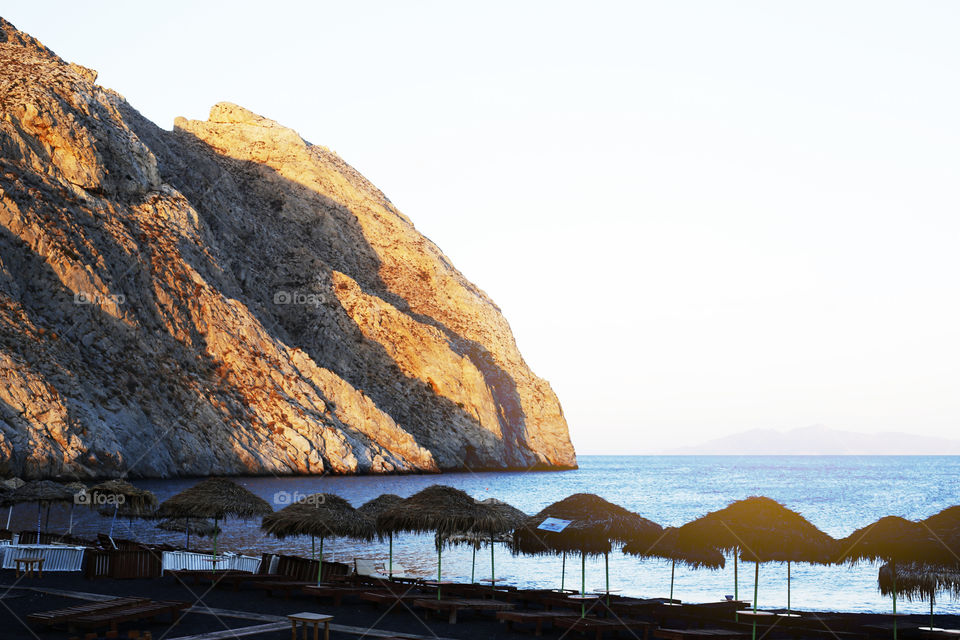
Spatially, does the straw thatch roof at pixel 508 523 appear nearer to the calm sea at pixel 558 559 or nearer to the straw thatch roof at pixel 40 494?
the calm sea at pixel 558 559

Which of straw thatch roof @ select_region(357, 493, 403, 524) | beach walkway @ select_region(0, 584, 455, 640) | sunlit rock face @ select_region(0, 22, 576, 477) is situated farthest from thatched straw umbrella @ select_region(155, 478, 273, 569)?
sunlit rock face @ select_region(0, 22, 576, 477)

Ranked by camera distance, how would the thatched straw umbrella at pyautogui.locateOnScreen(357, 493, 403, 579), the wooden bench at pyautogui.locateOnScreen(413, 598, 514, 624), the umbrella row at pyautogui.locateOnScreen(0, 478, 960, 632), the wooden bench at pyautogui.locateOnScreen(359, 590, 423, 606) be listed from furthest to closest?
1. the thatched straw umbrella at pyautogui.locateOnScreen(357, 493, 403, 579)
2. the wooden bench at pyautogui.locateOnScreen(359, 590, 423, 606)
3. the wooden bench at pyautogui.locateOnScreen(413, 598, 514, 624)
4. the umbrella row at pyautogui.locateOnScreen(0, 478, 960, 632)

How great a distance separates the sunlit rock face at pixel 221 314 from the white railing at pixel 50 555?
1013 inches

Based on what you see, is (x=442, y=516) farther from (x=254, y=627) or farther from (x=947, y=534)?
(x=947, y=534)

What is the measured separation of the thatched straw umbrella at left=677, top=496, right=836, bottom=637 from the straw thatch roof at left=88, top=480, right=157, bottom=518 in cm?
1719

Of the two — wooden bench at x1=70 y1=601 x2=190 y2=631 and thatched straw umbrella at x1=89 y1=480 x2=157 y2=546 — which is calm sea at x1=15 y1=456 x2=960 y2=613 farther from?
wooden bench at x1=70 y1=601 x2=190 y2=631

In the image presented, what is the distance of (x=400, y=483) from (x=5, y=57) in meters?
56.7

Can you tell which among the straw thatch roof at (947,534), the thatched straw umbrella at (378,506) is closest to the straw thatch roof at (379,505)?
the thatched straw umbrella at (378,506)

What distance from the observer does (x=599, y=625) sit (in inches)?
623

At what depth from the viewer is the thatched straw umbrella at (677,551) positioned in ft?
59.6

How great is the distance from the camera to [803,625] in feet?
57.0

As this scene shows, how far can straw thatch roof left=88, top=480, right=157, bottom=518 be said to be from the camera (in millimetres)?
27625

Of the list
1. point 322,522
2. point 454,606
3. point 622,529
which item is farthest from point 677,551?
point 322,522

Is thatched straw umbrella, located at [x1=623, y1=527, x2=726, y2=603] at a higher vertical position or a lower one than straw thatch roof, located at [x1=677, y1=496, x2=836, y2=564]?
lower
